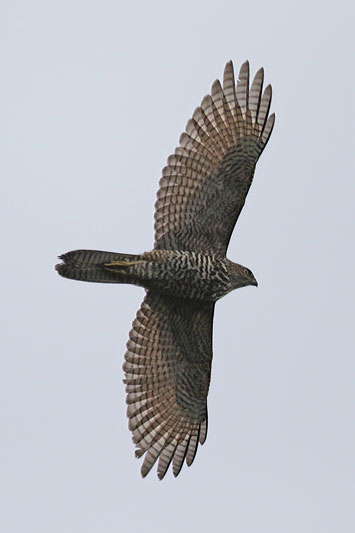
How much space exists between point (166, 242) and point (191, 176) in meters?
0.94

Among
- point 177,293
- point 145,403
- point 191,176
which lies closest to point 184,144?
→ point 191,176

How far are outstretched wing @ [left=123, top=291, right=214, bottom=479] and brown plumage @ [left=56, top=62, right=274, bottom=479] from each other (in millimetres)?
14

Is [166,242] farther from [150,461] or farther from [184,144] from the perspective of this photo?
[150,461]

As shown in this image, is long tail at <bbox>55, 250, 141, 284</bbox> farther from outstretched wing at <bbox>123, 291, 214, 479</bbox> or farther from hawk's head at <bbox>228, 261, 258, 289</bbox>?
hawk's head at <bbox>228, 261, 258, 289</bbox>

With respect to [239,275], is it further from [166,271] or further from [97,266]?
[97,266]

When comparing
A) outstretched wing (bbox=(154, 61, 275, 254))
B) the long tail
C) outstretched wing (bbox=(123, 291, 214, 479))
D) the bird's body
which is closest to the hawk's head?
the bird's body

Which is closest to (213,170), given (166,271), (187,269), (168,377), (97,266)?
(187,269)

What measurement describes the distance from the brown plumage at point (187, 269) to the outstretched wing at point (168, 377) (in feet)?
0.04

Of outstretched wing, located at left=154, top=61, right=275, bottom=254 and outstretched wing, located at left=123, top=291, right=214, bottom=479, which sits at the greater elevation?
outstretched wing, located at left=154, top=61, right=275, bottom=254

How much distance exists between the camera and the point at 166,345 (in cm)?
1997

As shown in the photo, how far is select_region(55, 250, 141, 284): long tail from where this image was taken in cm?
1855

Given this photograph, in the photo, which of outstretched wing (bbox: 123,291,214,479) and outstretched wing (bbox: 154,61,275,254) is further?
outstretched wing (bbox: 123,291,214,479)

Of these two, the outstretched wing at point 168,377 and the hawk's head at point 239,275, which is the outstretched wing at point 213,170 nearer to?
the hawk's head at point 239,275

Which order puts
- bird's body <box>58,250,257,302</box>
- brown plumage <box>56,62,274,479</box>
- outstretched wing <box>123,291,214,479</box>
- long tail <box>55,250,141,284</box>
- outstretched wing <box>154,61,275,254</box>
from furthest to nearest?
outstretched wing <box>123,291,214,479</box>
outstretched wing <box>154,61,275,254</box>
brown plumage <box>56,62,274,479</box>
bird's body <box>58,250,257,302</box>
long tail <box>55,250,141,284</box>
